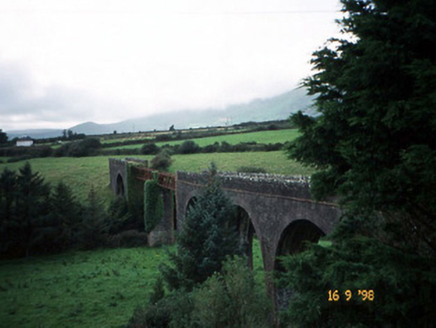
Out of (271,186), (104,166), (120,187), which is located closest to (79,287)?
(271,186)

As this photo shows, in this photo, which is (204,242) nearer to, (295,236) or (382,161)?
(295,236)

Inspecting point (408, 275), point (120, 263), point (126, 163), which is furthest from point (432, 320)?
point (126, 163)

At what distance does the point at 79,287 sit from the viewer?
73.4ft

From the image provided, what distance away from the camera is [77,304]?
19094 mm

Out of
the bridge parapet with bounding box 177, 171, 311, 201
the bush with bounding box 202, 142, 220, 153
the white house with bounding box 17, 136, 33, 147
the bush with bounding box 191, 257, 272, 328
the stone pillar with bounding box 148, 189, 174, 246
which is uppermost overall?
the white house with bounding box 17, 136, 33, 147

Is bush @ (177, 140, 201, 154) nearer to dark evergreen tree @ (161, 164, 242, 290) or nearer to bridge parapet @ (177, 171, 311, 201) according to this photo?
bridge parapet @ (177, 171, 311, 201)

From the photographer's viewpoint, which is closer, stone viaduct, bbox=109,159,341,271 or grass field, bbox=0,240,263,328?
stone viaduct, bbox=109,159,341,271

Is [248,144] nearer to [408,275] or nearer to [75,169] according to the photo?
[75,169]

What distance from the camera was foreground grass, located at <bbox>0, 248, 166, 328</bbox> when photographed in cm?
1750

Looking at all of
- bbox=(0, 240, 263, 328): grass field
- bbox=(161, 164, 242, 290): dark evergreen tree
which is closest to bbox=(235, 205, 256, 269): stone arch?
bbox=(0, 240, 263, 328): grass field

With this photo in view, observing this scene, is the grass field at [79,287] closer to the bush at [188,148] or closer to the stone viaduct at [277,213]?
the stone viaduct at [277,213]

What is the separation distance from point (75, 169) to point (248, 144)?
24825 mm
